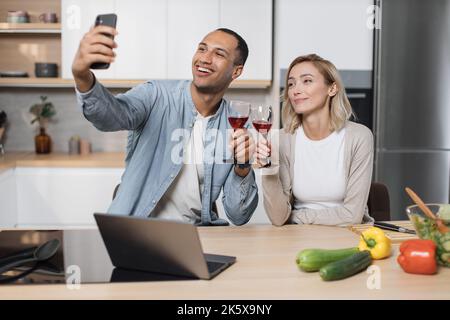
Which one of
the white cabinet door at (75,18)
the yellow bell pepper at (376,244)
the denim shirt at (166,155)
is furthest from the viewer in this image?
the white cabinet door at (75,18)

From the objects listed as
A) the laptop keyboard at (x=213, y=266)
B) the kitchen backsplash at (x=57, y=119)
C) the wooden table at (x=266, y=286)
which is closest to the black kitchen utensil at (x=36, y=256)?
the wooden table at (x=266, y=286)

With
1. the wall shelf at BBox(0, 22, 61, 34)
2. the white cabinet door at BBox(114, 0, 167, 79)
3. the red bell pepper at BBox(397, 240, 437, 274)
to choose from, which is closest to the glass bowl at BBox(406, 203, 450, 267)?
the red bell pepper at BBox(397, 240, 437, 274)

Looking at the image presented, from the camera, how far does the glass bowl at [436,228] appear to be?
155 cm

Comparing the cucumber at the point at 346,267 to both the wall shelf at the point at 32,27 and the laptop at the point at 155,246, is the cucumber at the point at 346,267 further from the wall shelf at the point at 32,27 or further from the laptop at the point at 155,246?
the wall shelf at the point at 32,27

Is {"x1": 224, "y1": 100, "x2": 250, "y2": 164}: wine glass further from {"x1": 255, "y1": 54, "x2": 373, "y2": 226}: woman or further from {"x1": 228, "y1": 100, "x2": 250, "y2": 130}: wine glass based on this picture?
{"x1": 255, "y1": 54, "x2": 373, "y2": 226}: woman

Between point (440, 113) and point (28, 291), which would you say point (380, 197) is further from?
point (28, 291)

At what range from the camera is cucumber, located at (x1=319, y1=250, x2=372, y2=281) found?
142 centimetres

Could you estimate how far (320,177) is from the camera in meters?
2.37

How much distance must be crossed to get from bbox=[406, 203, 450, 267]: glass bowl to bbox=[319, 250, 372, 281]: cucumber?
18cm

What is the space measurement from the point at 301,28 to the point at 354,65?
0.40m

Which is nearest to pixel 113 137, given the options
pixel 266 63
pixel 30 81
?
pixel 30 81

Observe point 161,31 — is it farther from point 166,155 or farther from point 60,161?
point 166,155

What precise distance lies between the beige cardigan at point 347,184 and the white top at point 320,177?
0.09ft

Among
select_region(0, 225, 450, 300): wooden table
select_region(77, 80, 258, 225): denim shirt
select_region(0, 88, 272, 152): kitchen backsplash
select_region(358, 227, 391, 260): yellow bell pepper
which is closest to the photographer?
select_region(0, 225, 450, 300): wooden table
